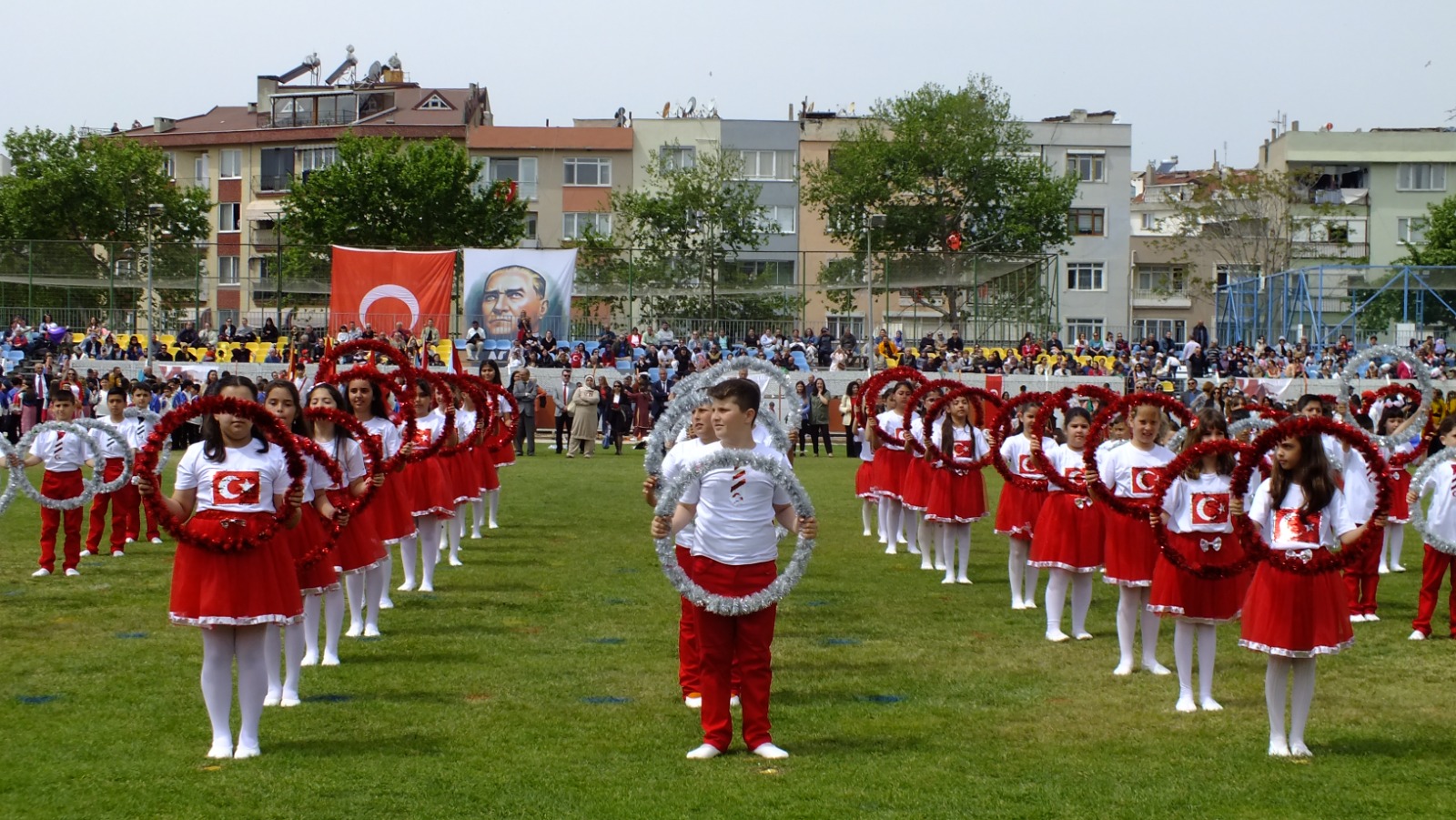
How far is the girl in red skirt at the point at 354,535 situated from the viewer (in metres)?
10.8

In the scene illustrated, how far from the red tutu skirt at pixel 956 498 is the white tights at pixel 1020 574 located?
4.03 ft

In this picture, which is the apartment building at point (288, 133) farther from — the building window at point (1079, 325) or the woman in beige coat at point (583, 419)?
the woman in beige coat at point (583, 419)

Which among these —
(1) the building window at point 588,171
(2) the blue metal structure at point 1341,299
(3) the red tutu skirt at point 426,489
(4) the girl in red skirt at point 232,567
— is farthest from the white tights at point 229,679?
(1) the building window at point 588,171

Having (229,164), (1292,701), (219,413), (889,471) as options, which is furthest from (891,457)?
(229,164)

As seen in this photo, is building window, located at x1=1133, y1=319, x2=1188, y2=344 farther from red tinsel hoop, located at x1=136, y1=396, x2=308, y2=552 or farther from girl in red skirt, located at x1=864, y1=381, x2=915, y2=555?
red tinsel hoop, located at x1=136, y1=396, x2=308, y2=552

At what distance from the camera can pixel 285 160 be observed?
82.5m

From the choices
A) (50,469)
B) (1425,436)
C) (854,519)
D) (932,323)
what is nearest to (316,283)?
(932,323)

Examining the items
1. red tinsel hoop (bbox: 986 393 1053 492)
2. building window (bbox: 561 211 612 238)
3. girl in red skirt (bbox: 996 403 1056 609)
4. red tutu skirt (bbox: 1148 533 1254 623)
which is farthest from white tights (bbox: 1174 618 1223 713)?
building window (bbox: 561 211 612 238)

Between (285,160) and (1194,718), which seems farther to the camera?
(285,160)

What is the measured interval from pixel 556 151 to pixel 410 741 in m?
72.4

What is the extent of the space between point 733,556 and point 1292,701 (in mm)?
3239

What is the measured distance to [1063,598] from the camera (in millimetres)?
13594

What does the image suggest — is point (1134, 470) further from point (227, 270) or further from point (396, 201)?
point (396, 201)

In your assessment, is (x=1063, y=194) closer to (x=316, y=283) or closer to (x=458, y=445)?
(x=316, y=283)
